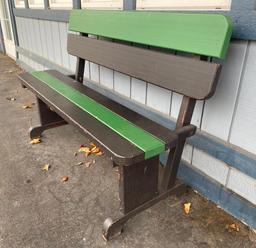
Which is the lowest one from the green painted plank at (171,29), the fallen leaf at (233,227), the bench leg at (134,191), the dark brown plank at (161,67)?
the fallen leaf at (233,227)

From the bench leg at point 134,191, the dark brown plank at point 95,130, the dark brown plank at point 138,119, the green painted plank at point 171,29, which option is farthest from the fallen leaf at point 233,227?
the green painted plank at point 171,29

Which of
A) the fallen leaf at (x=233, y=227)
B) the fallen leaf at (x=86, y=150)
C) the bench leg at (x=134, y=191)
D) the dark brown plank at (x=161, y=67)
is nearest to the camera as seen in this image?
the dark brown plank at (x=161, y=67)

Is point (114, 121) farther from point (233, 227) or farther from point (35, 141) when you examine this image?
point (35, 141)

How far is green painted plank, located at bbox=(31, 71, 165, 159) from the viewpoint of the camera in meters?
1.47

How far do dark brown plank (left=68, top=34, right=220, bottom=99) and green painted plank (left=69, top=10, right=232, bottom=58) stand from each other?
69mm

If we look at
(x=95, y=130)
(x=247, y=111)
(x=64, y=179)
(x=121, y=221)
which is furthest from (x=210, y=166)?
(x=64, y=179)

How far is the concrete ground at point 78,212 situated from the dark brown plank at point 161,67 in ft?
2.77

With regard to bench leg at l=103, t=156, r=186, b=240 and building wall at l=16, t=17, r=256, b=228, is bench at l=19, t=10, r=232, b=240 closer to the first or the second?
bench leg at l=103, t=156, r=186, b=240

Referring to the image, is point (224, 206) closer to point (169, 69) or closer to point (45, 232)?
point (169, 69)

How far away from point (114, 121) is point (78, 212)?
0.69m

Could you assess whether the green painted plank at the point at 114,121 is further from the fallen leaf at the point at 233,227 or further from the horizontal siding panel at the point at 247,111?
the fallen leaf at the point at 233,227

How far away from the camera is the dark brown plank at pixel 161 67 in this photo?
1.51m

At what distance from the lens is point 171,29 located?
1.68 metres

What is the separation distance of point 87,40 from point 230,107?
4.84 ft
